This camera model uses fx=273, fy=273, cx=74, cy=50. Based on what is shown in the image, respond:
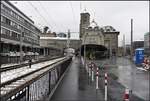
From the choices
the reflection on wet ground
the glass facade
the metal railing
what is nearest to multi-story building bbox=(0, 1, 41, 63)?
the glass facade

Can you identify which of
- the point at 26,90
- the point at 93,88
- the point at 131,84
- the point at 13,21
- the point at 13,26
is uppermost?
the point at 13,26

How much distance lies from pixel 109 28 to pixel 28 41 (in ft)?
254

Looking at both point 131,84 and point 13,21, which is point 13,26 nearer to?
point 13,21

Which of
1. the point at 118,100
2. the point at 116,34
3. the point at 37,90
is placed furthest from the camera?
the point at 116,34

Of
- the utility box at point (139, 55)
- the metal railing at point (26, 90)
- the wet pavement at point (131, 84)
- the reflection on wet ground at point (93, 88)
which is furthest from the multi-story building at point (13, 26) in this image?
the utility box at point (139, 55)

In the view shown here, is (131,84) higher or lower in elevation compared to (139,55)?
lower

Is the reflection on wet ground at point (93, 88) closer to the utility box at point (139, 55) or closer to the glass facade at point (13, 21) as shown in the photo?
the glass facade at point (13, 21)

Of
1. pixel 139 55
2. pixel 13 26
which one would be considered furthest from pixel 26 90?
pixel 139 55

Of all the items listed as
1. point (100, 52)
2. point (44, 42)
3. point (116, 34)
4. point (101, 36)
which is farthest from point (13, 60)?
point (116, 34)

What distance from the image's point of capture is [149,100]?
10758mm

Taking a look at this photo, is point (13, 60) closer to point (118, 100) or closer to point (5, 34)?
point (5, 34)

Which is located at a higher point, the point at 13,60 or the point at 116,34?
the point at 116,34

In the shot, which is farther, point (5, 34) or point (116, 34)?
point (116, 34)

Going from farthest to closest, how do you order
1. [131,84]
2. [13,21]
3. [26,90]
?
[131,84], [13,21], [26,90]
